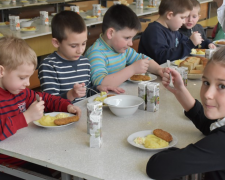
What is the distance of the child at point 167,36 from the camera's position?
2.84m

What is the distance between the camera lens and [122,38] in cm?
234

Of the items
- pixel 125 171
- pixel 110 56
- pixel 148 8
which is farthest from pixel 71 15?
pixel 148 8

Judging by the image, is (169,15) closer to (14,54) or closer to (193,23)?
(193,23)

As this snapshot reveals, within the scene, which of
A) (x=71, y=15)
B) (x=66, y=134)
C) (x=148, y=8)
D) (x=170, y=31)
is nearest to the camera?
(x=66, y=134)

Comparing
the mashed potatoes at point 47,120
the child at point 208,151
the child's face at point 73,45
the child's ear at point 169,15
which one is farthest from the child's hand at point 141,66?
the child's ear at point 169,15

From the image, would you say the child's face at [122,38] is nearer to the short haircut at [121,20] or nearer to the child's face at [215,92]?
the short haircut at [121,20]

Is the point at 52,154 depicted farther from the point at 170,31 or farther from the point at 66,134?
the point at 170,31

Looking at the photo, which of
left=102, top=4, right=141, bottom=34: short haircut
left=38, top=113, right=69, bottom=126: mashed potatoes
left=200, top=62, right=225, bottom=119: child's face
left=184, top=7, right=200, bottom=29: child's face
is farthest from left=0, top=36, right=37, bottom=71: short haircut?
left=184, top=7, right=200, bottom=29: child's face

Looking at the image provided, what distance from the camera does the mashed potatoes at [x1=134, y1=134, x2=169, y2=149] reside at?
1.30 metres

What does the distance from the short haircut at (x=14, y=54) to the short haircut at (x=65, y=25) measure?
460mm

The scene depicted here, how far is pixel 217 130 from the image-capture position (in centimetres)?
112

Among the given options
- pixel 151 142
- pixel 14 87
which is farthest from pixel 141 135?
pixel 14 87

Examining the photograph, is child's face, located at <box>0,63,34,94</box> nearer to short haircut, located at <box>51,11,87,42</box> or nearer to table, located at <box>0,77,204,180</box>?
table, located at <box>0,77,204,180</box>

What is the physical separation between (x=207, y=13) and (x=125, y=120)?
6749mm
